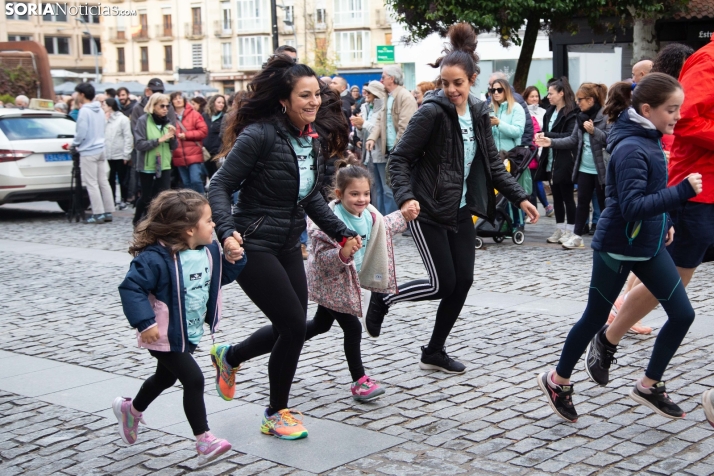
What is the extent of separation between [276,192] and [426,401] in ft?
4.61

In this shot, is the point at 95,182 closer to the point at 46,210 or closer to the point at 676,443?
the point at 46,210

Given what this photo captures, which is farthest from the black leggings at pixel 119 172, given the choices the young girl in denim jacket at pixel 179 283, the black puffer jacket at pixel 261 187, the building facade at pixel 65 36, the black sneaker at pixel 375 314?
the building facade at pixel 65 36

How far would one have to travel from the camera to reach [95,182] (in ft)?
46.6

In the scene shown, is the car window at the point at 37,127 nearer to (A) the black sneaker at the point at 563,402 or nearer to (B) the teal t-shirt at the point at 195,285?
(B) the teal t-shirt at the point at 195,285

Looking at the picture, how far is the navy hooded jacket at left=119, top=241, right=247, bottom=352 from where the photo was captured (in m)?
3.97

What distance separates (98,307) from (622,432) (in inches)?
196

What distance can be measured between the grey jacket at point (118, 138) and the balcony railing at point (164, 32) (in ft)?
213

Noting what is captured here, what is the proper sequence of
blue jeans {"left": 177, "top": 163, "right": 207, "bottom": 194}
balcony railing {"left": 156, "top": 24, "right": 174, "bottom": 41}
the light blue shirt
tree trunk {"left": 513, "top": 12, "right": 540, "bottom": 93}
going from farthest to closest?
balcony railing {"left": 156, "top": 24, "right": 174, "bottom": 41}
tree trunk {"left": 513, "top": 12, "right": 540, "bottom": 93}
blue jeans {"left": 177, "top": 163, "right": 207, "bottom": 194}
the light blue shirt

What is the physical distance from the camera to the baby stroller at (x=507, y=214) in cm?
1059

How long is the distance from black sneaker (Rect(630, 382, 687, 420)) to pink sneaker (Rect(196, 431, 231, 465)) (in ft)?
6.62

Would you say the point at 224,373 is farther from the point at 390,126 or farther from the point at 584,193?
the point at 390,126

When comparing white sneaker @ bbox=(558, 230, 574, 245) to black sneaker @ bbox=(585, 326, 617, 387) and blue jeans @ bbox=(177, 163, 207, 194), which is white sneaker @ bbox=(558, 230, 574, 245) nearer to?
blue jeans @ bbox=(177, 163, 207, 194)

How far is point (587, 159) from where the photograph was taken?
10.1 meters

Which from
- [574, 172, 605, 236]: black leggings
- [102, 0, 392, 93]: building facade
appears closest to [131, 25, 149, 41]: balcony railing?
[102, 0, 392, 93]: building facade
